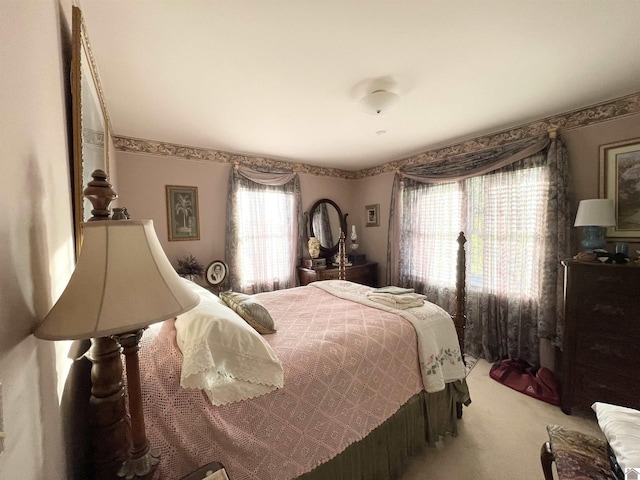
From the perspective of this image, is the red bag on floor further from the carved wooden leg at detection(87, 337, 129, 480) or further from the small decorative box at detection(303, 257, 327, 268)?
the carved wooden leg at detection(87, 337, 129, 480)

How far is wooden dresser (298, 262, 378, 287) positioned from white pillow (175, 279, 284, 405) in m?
2.58

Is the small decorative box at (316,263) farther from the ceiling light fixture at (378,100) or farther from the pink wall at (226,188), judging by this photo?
the ceiling light fixture at (378,100)

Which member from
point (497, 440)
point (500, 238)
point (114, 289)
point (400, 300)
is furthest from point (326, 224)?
point (114, 289)

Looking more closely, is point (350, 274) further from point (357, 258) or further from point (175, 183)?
point (175, 183)

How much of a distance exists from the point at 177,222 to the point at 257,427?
2.75 meters

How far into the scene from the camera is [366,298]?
226 cm

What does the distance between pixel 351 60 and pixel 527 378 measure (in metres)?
3.11

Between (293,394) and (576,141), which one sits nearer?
(293,394)

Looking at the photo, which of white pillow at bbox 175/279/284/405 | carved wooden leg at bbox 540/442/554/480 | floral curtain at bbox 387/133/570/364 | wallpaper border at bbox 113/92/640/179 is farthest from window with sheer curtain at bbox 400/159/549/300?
white pillow at bbox 175/279/284/405

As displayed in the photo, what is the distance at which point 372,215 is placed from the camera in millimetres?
4434

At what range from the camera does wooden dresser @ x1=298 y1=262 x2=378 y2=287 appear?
380 centimetres

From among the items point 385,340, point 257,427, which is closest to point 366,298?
point 385,340

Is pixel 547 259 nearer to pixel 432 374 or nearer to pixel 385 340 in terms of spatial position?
pixel 432 374

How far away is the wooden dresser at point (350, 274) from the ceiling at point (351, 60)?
1971mm
